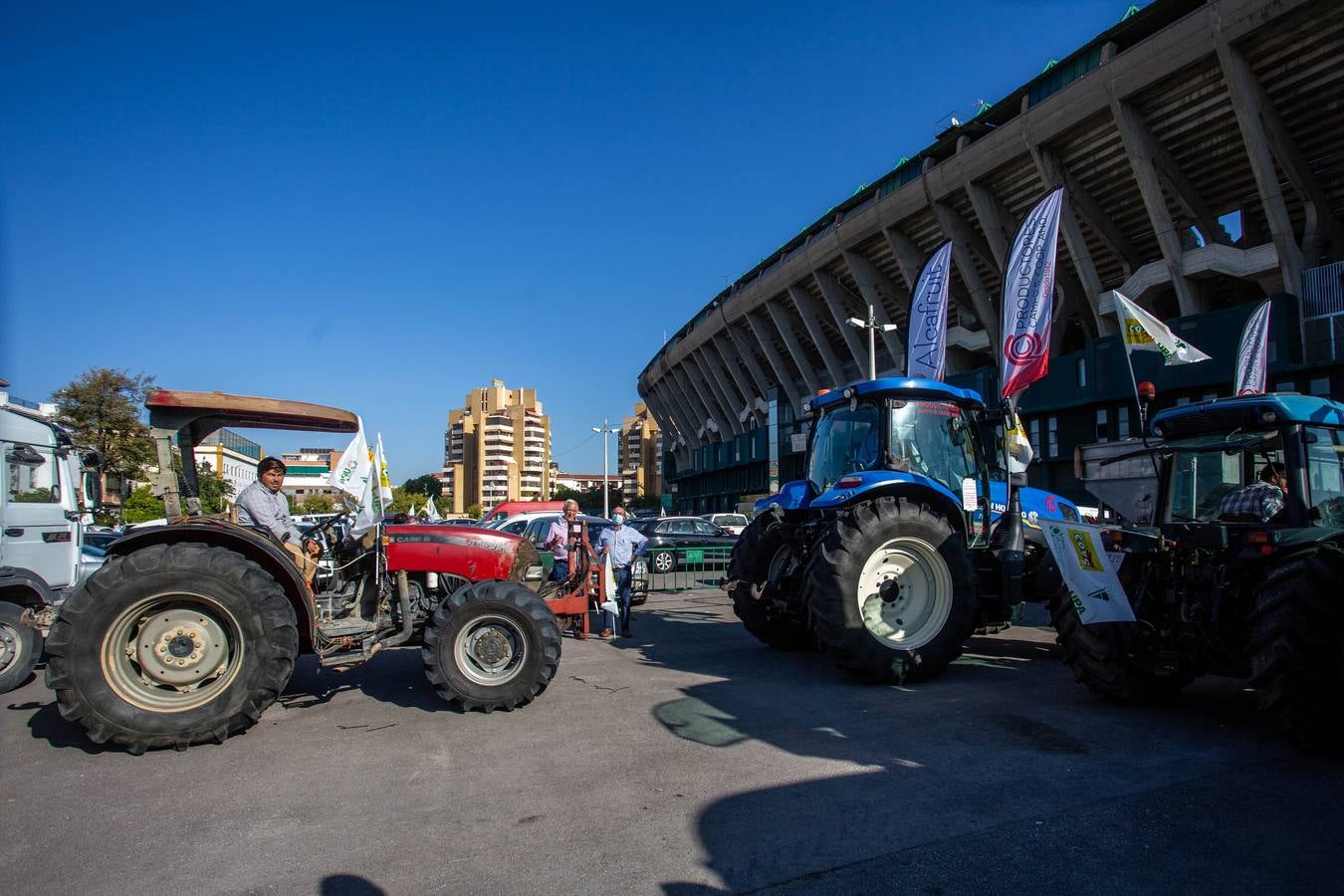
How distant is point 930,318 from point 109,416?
2156 cm

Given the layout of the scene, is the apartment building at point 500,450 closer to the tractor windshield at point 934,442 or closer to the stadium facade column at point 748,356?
the stadium facade column at point 748,356

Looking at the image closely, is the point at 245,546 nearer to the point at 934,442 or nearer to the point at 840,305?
the point at 934,442

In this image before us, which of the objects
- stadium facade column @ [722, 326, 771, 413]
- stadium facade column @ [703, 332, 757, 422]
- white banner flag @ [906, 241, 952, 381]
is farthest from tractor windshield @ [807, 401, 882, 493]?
stadium facade column @ [703, 332, 757, 422]

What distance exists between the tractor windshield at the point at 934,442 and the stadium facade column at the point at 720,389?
154ft

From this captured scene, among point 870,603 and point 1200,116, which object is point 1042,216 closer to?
point 870,603

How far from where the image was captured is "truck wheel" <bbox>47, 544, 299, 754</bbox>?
15.4 ft

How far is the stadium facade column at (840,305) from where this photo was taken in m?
36.2

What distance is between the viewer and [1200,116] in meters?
Result: 21.3

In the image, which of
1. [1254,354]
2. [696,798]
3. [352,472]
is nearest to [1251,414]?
[696,798]

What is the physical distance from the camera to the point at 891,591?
6.54m

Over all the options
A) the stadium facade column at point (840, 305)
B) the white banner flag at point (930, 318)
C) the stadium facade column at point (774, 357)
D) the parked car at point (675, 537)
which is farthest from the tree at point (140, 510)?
the stadium facade column at point (774, 357)

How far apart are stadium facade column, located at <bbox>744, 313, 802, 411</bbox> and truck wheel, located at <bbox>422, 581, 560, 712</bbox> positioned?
40930 mm

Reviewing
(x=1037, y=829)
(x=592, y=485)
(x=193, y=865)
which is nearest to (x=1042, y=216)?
(x=1037, y=829)

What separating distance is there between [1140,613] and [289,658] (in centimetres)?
585
